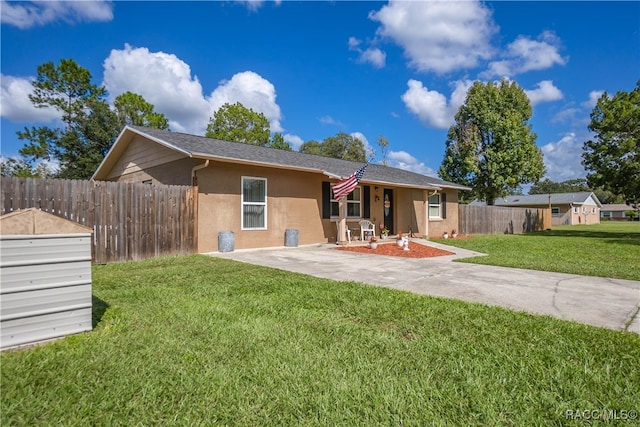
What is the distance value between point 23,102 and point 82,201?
83.7 feet

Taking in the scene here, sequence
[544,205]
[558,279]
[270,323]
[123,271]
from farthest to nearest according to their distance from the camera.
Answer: [544,205]
[123,271]
[558,279]
[270,323]

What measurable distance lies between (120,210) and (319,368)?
7675mm

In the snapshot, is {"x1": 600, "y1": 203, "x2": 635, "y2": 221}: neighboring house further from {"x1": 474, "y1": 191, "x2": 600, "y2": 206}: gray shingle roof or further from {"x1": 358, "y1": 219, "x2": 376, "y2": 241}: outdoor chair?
{"x1": 358, "y1": 219, "x2": 376, "y2": 241}: outdoor chair

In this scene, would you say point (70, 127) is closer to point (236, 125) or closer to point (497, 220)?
point (236, 125)

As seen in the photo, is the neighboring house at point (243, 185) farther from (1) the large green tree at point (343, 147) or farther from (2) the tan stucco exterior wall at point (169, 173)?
(1) the large green tree at point (343, 147)

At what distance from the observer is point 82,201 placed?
765 cm

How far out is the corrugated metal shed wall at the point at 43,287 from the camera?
259 cm

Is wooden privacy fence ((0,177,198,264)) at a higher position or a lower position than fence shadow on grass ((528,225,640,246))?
higher

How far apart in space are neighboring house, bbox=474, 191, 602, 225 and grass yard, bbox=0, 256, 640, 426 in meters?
41.7

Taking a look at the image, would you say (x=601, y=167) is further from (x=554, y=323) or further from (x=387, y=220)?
(x=554, y=323)

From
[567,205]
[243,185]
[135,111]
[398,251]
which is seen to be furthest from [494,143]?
[135,111]

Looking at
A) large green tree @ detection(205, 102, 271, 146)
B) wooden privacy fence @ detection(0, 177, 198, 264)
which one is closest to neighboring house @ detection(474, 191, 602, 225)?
large green tree @ detection(205, 102, 271, 146)

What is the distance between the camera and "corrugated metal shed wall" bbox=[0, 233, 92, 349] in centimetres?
259

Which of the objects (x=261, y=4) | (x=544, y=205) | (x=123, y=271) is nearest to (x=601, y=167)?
(x=261, y=4)
